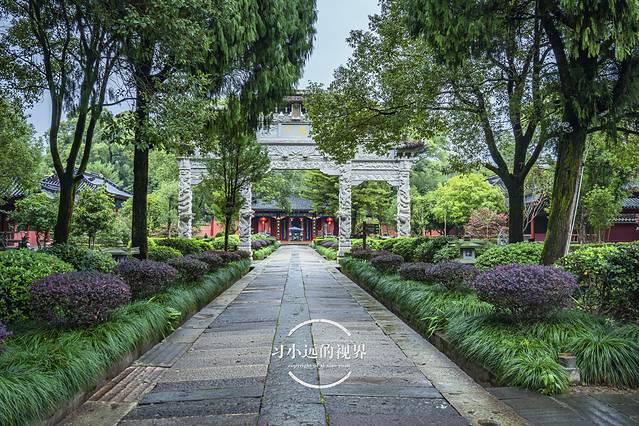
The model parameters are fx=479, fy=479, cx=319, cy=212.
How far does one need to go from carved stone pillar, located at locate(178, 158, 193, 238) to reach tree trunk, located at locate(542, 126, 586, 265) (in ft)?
66.8

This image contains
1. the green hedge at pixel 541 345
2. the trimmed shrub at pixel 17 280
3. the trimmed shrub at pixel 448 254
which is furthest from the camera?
the trimmed shrub at pixel 448 254

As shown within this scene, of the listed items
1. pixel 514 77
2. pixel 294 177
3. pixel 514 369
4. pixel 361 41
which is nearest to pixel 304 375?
pixel 514 369

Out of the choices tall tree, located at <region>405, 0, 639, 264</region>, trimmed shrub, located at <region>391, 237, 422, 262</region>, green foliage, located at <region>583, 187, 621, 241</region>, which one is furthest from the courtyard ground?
green foliage, located at <region>583, 187, 621, 241</region>

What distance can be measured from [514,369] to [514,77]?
8.32 metres

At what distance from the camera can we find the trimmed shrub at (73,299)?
184 inches

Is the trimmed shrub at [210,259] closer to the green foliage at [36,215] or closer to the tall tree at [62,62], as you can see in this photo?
the tall tree at [62,62]

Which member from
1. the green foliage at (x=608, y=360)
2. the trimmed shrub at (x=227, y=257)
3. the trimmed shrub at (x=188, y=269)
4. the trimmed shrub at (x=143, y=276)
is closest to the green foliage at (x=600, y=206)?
the trimmed shrub at (x=227, y=257)

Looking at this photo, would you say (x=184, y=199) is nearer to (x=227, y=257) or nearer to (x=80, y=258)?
(x=227, y=257)

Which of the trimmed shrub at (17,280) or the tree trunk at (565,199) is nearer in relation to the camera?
the trimmed shrub at (17,280)

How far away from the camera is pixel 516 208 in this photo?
12273 millimetres

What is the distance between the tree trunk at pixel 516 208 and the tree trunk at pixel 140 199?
8.93 m

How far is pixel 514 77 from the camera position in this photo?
35.0 ft

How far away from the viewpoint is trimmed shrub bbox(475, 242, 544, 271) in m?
9.48

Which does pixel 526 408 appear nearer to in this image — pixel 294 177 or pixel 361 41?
pixel 361 41
